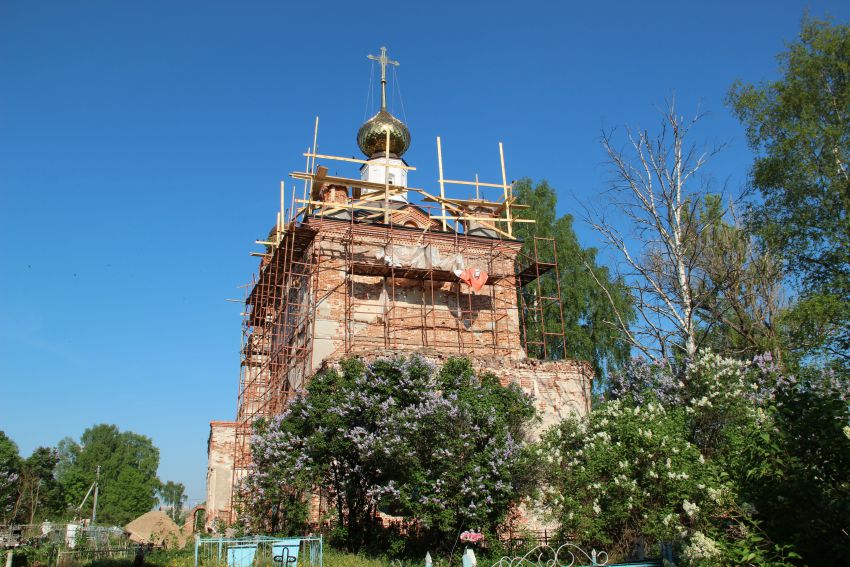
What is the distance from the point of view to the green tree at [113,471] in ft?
150

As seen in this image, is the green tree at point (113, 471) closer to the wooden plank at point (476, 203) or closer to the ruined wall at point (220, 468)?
the ruined wall at point (220, 468)

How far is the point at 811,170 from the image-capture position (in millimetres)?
12898

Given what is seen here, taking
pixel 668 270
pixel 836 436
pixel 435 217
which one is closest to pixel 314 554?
pixel 836 436

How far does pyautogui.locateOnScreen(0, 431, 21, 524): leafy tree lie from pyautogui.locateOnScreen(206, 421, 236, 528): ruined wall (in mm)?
11958

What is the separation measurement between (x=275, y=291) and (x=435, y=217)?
17.3ft

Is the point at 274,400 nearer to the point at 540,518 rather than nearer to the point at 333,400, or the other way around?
the point at 333,400

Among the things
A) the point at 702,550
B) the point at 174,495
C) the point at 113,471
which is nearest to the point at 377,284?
the point at 702,550

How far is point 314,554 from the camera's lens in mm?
11156

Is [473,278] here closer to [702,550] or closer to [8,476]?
[702,550]

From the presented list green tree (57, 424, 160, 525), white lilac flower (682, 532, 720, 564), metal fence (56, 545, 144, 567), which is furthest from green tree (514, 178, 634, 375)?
green tree (57, 424, 160, 525)

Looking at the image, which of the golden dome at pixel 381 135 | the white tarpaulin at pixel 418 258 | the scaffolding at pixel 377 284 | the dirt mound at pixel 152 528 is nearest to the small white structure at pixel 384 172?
the golden dome at pixel 381 135

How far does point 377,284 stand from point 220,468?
780 cm

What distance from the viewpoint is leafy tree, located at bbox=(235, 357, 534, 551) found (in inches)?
475

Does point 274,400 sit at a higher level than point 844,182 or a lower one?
lower
